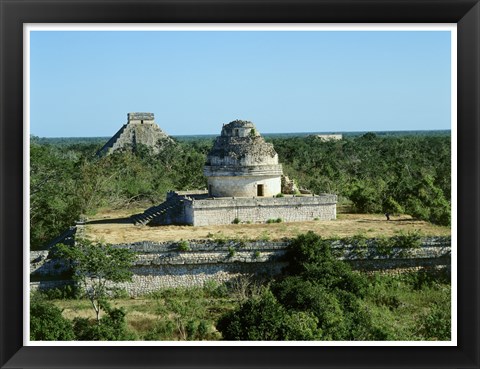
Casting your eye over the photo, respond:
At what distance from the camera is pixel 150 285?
14102mm

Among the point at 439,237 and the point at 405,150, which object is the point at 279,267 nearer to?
the point at 439,237

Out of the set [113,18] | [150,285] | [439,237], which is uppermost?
[113,18]

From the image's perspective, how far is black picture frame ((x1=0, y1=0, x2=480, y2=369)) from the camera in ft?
17.2

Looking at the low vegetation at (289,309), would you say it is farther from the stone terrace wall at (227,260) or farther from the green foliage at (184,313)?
the stone terrace wall at (227,260)

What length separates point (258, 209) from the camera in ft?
56.7

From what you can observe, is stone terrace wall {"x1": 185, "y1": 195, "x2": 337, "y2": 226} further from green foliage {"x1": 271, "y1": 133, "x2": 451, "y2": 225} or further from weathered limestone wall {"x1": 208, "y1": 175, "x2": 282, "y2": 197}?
green foliage {"x1": 271, "y1": 133, "x2": 451, "y2": 225}

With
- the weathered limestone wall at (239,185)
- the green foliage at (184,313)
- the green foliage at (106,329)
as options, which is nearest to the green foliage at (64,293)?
the green foliage at (184,313)

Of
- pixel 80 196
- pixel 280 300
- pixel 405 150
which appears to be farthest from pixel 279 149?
pixel 280 300

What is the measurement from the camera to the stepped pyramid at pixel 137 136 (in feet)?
141

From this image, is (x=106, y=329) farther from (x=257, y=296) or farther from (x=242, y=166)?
(x=242, y=166)

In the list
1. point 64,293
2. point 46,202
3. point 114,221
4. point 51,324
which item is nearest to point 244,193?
point 114,221

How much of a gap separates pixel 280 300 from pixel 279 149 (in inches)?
981

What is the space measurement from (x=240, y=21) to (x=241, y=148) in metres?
12.5

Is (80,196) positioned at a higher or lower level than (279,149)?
lower
